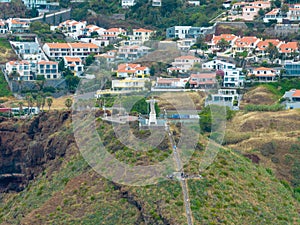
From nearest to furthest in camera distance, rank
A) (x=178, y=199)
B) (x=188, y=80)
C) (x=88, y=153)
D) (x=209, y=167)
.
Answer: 1. (x=178, y=199)
2. (x=209, y=167)
3. (x=88, y=153)
4. (x=188, y=80)

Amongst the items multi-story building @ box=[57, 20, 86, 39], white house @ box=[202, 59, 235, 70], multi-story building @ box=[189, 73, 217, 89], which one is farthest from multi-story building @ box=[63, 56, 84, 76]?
multi-story building @ box=[189, 73, 217, 89]

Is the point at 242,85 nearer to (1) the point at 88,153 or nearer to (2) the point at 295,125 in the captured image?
(2) the point at 295,125

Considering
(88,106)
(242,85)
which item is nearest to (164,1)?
(242,85)

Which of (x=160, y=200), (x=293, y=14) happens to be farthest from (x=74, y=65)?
(x=160, y=200)

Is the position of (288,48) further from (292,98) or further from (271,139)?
(271,139)

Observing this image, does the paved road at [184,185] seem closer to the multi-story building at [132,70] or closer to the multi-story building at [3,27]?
the multi-story building at [132,70]

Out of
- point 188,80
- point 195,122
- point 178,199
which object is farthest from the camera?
point 188,80
